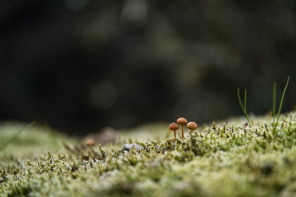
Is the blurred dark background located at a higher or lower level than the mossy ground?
higher

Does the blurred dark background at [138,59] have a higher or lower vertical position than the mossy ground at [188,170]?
higher

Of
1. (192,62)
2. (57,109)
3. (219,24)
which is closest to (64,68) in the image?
(57,109)

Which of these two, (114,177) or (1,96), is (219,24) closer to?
(114,177)

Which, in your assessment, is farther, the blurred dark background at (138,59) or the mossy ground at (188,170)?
the blurred dark background at (138,59)

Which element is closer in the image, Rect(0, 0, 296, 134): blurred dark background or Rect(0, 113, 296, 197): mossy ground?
Rect(0, 113, 296, 197): mossy ground

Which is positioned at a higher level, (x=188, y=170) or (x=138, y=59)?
(x=138, y=59)
